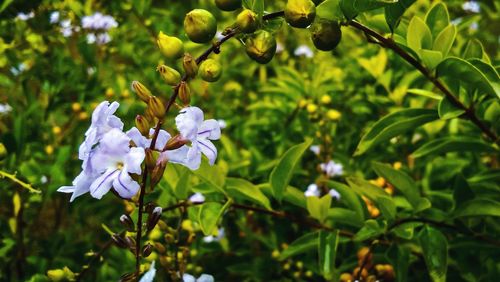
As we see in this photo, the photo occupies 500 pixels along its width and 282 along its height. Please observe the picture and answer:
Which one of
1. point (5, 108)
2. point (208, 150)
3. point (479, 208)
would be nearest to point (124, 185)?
point (208, 150)

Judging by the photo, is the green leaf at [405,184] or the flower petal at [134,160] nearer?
the flower petal at [134,160]

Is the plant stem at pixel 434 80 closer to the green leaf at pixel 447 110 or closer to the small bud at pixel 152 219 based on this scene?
the green leaf at pixel 447 110

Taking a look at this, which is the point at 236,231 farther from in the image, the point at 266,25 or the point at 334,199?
the point at 266,25

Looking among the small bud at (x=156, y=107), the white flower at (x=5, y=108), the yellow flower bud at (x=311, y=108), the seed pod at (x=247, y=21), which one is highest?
the seed pod at (x=247, y=21)

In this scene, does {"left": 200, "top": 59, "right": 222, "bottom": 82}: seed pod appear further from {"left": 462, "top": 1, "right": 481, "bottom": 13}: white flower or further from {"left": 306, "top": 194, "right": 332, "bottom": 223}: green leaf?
{"left": 462, "top": 1, "right": 481, "bottom": 13}: white flower

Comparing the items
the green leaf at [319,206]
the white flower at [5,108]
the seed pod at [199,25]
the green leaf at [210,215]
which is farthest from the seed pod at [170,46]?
the white flower at [5,108]

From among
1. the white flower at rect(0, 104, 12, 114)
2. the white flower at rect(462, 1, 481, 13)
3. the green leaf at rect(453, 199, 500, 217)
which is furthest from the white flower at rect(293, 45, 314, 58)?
the green leaf at rect(453, 199, 500, 217)
